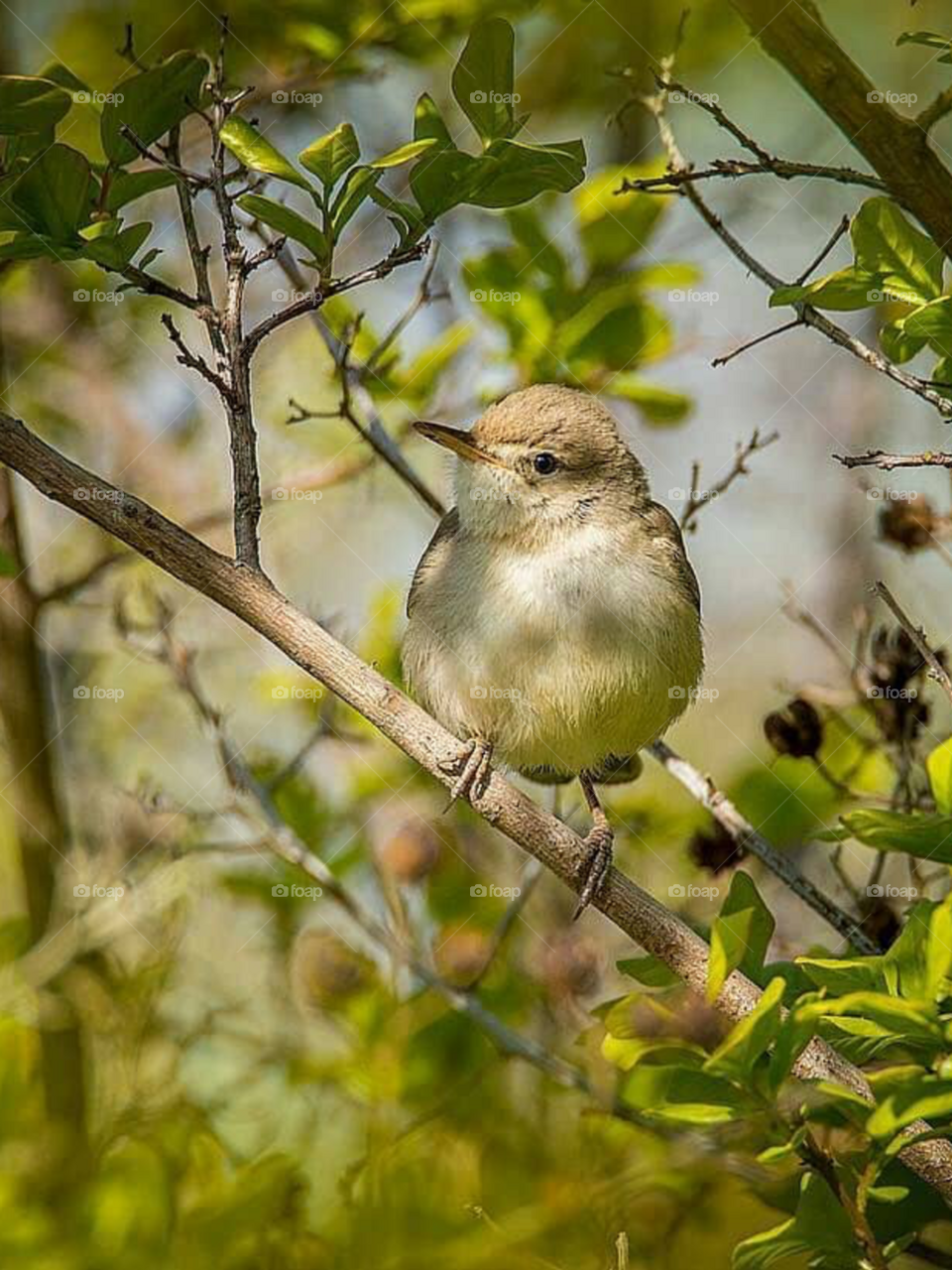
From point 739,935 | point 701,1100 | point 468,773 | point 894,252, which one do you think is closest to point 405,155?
point 894,252

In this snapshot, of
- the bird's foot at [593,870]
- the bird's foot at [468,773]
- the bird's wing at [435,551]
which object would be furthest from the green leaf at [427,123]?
the bird's wing at [435,551]

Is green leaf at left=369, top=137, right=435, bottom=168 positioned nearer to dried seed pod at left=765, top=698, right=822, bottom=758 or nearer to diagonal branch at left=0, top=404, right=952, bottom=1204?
diagonal branch at left=0, top=404, right=952, bottom=1204

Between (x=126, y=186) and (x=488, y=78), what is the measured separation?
411mm

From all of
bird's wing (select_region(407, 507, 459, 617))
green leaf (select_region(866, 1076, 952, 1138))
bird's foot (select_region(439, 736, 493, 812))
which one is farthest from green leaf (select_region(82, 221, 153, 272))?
green leaf (select_region(866, 1076, 952, 1138))

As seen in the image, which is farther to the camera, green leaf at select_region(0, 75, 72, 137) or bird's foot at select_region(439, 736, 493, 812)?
bird's foot at select_region(439, 736, 493, 812)

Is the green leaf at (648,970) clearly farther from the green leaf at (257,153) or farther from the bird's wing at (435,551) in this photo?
the bird's wing at (435,551)

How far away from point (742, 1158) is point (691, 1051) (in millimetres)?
587

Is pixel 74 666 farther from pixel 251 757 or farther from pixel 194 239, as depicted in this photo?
pixel 194 239

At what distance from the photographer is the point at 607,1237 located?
1.81 metres

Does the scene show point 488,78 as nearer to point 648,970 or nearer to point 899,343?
point 899,343

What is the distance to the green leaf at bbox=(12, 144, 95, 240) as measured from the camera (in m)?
1.62

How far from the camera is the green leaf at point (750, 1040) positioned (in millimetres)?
1218

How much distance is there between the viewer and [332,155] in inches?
63.0

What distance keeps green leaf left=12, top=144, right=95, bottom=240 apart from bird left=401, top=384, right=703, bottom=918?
0.83 metres
